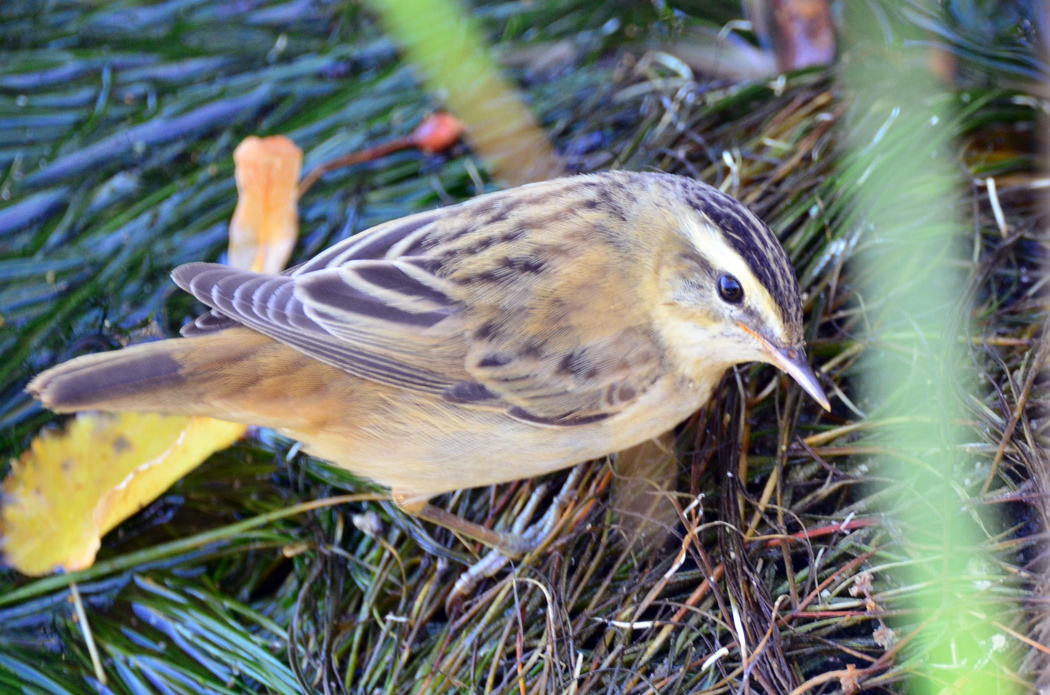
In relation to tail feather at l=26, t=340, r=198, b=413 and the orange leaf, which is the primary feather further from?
the orange leaf

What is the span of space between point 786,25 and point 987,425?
2.70m

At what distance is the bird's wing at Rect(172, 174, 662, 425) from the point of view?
304 centimetres

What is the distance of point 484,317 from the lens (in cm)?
305

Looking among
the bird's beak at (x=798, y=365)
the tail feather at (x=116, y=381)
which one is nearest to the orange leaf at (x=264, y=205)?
the tail feather at (x=116, y=381)

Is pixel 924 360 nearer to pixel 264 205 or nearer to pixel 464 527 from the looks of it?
pixel 464 527

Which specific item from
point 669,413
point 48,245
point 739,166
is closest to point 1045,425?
point 669,413

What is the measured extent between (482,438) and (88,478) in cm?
190

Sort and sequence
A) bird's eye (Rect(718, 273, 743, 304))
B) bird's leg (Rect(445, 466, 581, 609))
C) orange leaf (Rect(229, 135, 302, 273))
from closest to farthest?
1. bird's eye (Rect(718, 273, 743, 304))
2. bird's leg (Rect(445, 466, 581, 609))
3. orange leaf (Rect(229, 135, 302, 273))

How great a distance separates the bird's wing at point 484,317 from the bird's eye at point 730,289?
0.34 metres

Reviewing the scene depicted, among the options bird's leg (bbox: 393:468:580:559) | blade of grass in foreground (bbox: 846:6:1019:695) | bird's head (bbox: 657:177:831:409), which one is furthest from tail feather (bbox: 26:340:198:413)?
blade of grass in foreground (bbox: 846:6:1019:695)

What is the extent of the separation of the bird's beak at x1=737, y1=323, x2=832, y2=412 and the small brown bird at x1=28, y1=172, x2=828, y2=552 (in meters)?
0.08

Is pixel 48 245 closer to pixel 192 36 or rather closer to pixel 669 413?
pixel 192 36

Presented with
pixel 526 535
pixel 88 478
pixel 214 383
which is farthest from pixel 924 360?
pixel 88 478

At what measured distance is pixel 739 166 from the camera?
3988mm
